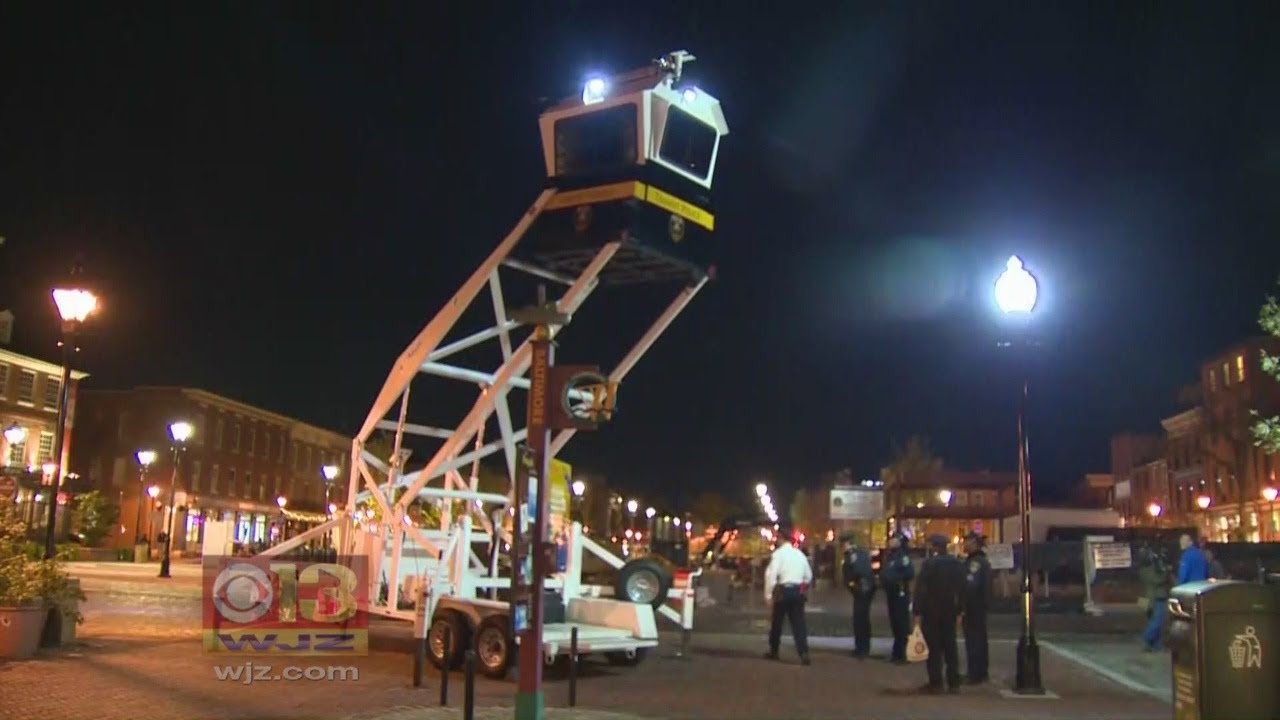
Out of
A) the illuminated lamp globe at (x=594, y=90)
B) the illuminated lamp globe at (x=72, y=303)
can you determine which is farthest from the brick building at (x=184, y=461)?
the illuminated lamp globe at (x=594, y=90)

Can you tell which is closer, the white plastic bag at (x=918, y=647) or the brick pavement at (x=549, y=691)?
the brick pavement at (x=549, y=691)

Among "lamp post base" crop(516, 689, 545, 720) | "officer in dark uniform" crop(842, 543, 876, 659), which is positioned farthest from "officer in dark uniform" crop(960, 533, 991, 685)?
"lamp post base" crop(516, 689, 545, 720)

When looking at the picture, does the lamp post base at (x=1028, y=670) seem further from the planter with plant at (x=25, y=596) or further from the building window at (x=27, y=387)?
the building window at (x=27, y=387)

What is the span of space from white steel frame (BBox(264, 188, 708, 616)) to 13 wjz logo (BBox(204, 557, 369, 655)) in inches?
15.4

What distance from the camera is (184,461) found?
6925 cm

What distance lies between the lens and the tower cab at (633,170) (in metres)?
14.0

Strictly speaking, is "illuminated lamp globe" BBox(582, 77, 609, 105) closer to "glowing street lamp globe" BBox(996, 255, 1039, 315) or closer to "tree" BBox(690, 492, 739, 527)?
"glowing street lamp globe" BBox(996, 255, 1039, 315)

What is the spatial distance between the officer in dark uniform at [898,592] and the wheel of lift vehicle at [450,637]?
20.5 ft

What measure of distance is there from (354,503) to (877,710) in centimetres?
808

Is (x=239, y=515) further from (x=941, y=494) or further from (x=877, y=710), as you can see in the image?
(x=877, y=710)

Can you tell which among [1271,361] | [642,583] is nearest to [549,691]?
[642,583]

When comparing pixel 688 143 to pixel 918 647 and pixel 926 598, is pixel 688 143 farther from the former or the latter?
pixel 918 647

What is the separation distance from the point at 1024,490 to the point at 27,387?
5978cm

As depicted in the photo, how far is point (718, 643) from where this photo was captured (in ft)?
61.2
